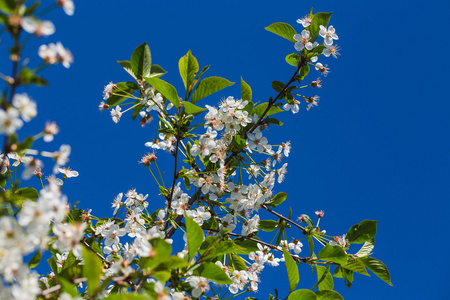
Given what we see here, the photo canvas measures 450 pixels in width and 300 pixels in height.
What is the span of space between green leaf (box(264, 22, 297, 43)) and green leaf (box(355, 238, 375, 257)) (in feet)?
4.78

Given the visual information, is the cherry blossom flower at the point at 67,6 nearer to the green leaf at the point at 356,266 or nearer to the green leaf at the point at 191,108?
the green leaf at the point at 191,108

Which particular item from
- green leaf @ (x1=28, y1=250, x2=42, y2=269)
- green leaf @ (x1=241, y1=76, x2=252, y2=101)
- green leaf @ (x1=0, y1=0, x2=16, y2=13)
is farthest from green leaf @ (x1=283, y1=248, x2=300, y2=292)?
green leaf @ (x1=0, y1=0, x2=16, y2=13)

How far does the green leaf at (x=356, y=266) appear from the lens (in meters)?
2.30

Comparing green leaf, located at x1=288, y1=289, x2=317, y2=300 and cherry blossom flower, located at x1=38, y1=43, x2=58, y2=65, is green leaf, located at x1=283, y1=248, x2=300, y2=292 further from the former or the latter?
cherry blossom flower, located at x1=38, y1=43, x2=58, y2=65

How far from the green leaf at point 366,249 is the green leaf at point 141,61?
184 cm

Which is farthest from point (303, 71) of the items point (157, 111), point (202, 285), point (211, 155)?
point (202, 285)

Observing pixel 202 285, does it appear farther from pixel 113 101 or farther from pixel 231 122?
pixel 113 101

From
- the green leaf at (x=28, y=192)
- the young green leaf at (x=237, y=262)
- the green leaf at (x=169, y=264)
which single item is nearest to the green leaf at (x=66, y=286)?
the green leaf at (x=169, y=264)

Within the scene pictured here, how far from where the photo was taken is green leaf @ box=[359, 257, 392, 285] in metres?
2.38

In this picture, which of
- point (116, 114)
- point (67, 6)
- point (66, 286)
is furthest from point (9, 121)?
point (116, 114)

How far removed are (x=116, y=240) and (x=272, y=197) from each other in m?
1.06

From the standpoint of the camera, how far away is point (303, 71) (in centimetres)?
252

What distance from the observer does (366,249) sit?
252 centimetres

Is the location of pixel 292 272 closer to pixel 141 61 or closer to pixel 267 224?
pixel 267 224
